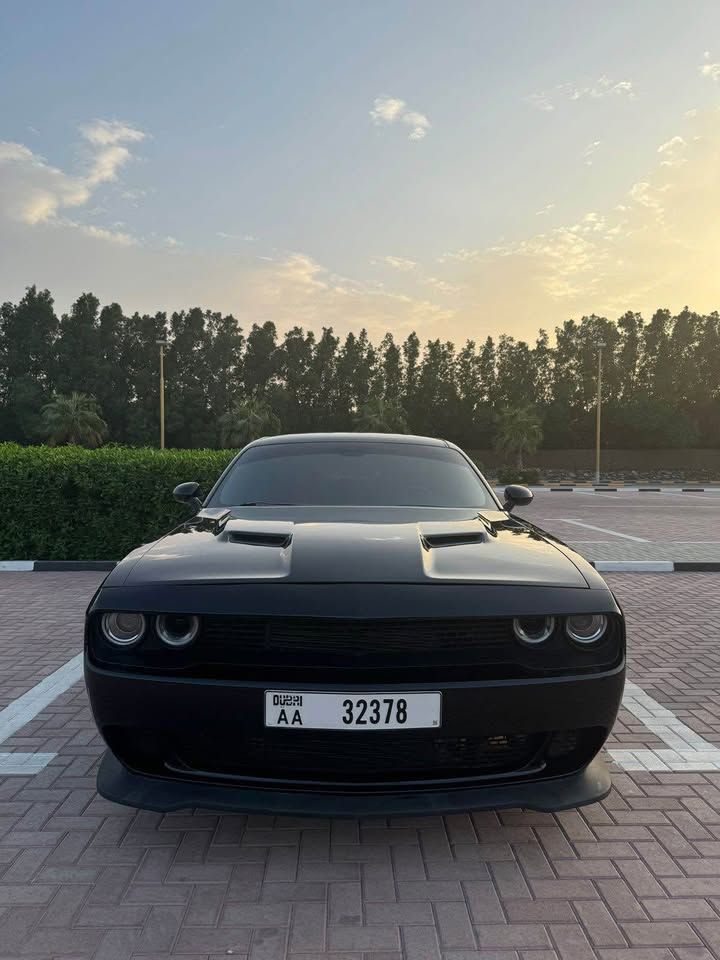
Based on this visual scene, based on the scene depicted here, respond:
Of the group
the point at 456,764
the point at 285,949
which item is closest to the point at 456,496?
the point at 456,764

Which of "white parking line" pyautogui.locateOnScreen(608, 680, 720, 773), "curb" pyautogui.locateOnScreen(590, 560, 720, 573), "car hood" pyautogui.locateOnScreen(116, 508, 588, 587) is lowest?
"curb" pyautogui.locateOnScreen(590, 560, 720, 573)

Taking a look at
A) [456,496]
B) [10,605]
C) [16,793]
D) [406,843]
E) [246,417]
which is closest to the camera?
[406,843]

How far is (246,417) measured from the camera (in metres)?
57.4

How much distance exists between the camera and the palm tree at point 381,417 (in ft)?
186

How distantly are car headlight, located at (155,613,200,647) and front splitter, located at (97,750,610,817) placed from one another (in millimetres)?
477

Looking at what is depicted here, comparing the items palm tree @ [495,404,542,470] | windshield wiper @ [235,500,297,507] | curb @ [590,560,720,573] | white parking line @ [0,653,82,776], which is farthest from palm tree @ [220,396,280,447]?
windshield wiper @ [235,500,297,507]

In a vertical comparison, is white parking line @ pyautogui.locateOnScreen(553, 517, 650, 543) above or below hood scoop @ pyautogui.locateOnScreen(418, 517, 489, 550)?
below

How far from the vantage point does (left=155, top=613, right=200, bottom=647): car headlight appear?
7.38 ft

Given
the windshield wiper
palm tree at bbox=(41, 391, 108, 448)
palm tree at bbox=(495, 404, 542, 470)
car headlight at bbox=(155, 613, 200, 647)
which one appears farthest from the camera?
palm tree at bbox=(495, 404, 542, 470)

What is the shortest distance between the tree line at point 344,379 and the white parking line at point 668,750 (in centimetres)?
5230

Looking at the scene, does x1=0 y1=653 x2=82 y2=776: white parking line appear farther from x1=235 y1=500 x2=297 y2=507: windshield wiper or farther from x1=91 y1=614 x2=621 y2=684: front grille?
x1=235 y1=500 x2=297 y2=507: windshield wiper

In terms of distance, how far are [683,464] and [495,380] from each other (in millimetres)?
21125

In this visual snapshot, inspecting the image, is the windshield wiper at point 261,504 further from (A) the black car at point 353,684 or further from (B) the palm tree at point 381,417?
(B) the palm tree at point 381,417

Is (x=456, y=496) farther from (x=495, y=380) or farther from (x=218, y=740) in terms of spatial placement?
(x=495, y=380)
